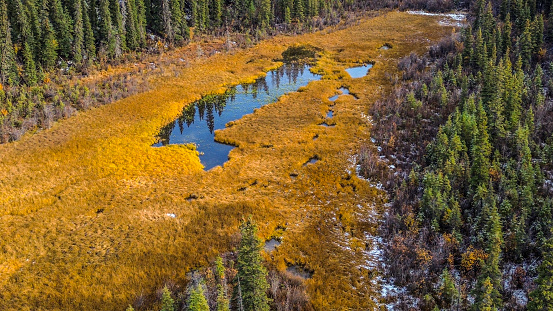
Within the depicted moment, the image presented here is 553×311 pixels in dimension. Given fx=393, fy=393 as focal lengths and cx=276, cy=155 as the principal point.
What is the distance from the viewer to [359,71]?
173 ft

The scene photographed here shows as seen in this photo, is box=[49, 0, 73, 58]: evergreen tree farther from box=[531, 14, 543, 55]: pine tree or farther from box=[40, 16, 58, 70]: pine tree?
box=[531, 14, 543, 55]: pine tree

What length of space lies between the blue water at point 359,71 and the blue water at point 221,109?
4930mm

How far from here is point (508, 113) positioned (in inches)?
1150

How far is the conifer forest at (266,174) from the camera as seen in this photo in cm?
1800

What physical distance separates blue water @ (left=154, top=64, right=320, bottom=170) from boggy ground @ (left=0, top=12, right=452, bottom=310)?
3.99 ft

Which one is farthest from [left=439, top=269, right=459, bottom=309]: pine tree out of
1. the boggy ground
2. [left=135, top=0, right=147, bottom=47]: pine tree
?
[left=135, top=0, right=147, bottom=47]: pine tree

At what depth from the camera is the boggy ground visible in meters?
19.1

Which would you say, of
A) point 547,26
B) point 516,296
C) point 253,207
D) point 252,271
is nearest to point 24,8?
point 253,207

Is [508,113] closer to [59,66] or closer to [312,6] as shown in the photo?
[59,66]

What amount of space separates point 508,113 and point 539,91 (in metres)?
5.12

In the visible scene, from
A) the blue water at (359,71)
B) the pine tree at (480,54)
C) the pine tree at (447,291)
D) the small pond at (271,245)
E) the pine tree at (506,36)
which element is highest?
the pine tree at (506,36)

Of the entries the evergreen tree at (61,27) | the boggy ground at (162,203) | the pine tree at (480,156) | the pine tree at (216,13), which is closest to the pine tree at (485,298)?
the boggy ground at (162,203)

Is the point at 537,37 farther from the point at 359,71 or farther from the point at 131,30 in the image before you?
the point at 131,30

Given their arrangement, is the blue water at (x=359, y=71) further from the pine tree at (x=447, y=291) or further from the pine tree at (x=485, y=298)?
the pine tree at (x=485, y=298)
